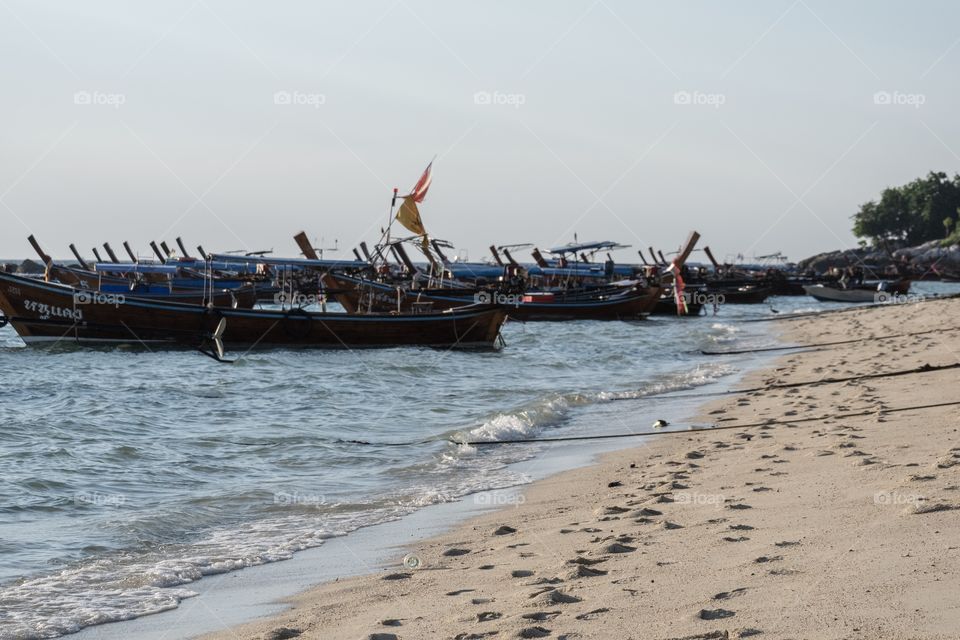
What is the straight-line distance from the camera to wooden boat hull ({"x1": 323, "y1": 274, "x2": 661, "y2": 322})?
104 ft

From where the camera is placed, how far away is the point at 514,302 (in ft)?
127

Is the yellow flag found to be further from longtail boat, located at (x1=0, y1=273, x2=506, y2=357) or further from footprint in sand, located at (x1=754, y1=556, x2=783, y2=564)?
footprint in sand, located at (x1=754, y1=556, x2=783, y2=564)

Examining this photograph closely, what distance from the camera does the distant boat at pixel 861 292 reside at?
59.8m

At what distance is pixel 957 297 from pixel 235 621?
43.7 m

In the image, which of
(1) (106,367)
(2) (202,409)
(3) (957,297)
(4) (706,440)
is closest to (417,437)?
(4) (706,440)

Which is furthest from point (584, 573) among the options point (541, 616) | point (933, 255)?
point (933, 255)

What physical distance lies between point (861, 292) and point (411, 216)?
38.9 metres

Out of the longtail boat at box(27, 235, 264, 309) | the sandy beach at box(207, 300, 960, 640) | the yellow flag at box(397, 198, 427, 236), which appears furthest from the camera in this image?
the longtail boat at box(27, 235, 264, 309)

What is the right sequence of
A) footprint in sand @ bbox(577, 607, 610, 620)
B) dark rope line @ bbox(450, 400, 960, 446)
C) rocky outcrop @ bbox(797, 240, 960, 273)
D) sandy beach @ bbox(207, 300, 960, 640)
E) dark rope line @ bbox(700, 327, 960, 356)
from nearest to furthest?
sandy beach @ bbox(207, 300, 960, 640), footprint in sand @ bbox(577, 607, 610, 620), dark rope line @ bbox(450, 400, 960, 446), dark rope line @ bbox(700, 327, 960, 356), rocky outcrop @ bbox(797, 240, 960, 273)

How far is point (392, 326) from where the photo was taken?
28406 mm

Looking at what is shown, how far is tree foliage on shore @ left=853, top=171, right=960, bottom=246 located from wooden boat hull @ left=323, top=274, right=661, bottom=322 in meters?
87.4

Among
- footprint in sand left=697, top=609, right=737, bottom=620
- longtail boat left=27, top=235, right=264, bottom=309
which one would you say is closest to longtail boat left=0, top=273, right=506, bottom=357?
longtail boat left=27, top=235, right=264, bottom=309

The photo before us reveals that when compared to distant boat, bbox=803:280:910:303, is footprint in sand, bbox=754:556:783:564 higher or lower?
lower

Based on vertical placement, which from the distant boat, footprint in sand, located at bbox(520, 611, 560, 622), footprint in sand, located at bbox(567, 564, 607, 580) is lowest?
footprint in sand, located at bbox(567, 564, 607, 580)
